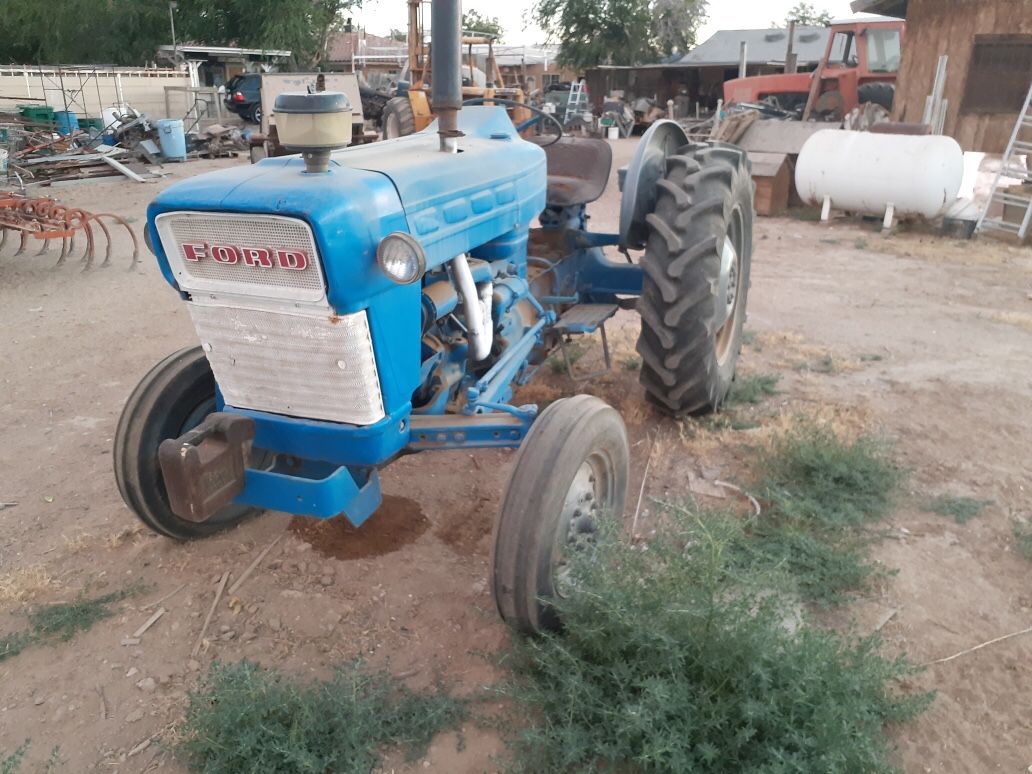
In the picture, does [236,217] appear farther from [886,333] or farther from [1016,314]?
[1016,314]

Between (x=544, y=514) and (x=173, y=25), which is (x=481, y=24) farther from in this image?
(x=544, y=514)

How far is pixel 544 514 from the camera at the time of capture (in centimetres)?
230

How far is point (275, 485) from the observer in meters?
2.48

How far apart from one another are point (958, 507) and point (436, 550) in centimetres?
214

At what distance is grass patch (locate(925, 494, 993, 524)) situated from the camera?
336cm

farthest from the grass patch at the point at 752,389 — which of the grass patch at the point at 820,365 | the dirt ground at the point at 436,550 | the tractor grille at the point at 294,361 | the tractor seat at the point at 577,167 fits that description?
the tractor grille at the point at 294,361

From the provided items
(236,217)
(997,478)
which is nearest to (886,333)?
(997,478)

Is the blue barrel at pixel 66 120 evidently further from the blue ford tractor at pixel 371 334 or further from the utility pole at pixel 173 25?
the blue ford tractor at pixel 371 334

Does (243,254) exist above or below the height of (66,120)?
above

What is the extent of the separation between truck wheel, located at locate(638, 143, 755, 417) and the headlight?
1.62m

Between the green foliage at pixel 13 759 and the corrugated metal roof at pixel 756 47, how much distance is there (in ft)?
97.9

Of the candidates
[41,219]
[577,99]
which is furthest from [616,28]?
[41,219]

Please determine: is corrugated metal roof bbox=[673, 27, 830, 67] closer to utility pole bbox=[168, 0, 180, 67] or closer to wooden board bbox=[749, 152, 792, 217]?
utility pole bbox=[168, 0, 180, 67]

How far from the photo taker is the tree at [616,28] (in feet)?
112
